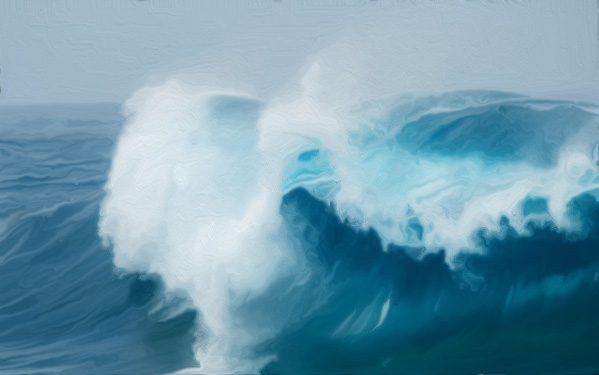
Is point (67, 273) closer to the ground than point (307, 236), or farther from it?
farther from it

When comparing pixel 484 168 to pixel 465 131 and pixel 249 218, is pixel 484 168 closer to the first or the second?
pixel 465 131

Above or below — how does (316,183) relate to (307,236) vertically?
above

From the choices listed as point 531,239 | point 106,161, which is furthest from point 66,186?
point 531,239

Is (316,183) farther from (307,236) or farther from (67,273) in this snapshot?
(67,273)

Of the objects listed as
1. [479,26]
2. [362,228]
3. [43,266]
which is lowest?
[362,228]

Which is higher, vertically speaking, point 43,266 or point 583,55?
point 583,55

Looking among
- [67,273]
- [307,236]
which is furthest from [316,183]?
[67,273]
